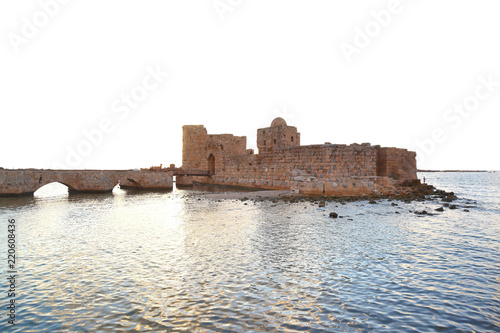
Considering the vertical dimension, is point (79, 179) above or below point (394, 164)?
below

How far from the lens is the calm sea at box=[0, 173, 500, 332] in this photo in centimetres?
423

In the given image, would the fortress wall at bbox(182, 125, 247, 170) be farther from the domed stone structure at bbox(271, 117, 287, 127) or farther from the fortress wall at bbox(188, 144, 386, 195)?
the fortress wall at bbox(188, 144, 386, 195)

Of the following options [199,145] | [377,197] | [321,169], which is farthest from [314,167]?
[199,145]

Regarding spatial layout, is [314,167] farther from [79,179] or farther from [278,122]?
[79,179]

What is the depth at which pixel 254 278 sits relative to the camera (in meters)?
5.71

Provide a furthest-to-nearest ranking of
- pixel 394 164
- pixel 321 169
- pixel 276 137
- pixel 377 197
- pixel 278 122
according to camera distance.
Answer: pixel 278 122, pixel 276 137, pixel 321 169, pixel 394 164, pixel 377 197

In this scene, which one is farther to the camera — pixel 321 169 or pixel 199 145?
pixel 199 145

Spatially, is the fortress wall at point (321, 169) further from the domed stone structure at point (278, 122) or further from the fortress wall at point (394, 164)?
the domed stone structure at point (278, 122)

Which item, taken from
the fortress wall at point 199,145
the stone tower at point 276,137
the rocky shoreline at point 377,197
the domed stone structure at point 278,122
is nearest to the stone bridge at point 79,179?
the fortress wall at point 199,145

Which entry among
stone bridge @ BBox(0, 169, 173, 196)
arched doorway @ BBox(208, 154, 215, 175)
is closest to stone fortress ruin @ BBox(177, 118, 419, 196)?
arched doorway @ BBox(208, 154, 215, 175)

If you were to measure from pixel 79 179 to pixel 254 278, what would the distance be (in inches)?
918

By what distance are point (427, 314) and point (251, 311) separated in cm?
258

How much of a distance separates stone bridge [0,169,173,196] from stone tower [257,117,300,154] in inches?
376

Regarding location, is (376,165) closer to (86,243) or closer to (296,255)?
(296,255)
